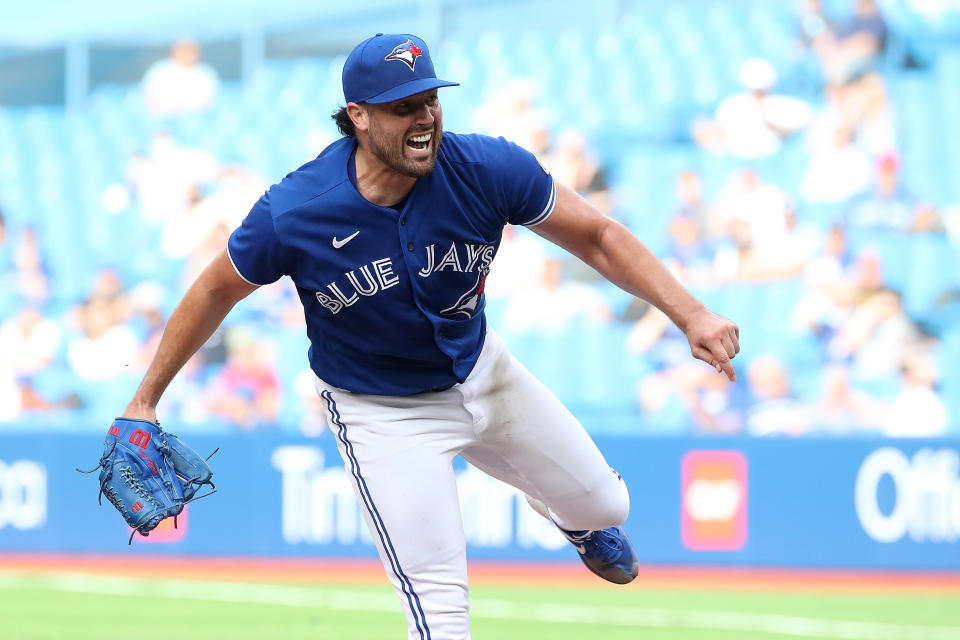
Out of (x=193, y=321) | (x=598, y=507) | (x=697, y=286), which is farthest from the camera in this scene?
(x=697, y=286)

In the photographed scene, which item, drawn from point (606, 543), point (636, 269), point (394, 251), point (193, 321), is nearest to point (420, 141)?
point (394, 251)

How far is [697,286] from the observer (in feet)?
36.4

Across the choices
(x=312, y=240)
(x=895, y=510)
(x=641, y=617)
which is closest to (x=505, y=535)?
(x=641, y=617)

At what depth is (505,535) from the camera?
973 centimetres

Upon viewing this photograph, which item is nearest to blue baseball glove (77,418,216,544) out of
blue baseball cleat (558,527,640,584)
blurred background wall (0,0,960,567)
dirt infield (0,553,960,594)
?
blue baseball cleat (558,527,640,584)

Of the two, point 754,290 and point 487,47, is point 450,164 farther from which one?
point 487,47

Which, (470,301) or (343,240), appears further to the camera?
(470,301)

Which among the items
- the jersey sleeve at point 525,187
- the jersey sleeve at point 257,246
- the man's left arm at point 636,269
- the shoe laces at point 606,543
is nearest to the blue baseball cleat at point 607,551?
the shoe laces at point 606,543

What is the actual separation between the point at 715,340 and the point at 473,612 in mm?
4284

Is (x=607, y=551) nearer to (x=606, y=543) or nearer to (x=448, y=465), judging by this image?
(x=606, y=543)

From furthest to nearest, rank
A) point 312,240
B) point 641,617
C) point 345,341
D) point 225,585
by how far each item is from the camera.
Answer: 1. point 225,585
2. point 641,617
3. point 345,341
4. point 312,240

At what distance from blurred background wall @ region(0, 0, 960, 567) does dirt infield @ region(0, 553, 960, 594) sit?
14 centimetres

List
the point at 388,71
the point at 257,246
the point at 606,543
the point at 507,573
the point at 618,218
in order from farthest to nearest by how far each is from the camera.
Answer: the point at 618,218 < the point at 507,573 < the point at 606,543 < the point at 257,246 < the point at 388,71

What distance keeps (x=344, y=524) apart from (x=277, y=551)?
59 cm
